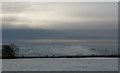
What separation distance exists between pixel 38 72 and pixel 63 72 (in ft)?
5.36

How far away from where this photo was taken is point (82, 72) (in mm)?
24547

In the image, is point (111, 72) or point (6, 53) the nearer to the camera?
point (111, 72)

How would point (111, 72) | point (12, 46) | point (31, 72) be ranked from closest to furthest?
point (111, 72) < point (31, 72) < point (12, 46)

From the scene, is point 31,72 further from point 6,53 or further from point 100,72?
point 6,53

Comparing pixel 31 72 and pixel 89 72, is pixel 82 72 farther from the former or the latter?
pixel 31 72

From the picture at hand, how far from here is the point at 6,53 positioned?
48.1 meters

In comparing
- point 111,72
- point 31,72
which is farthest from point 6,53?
point 111,72

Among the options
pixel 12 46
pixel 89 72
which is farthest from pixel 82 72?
pixel 12 46

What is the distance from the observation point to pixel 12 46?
156ft

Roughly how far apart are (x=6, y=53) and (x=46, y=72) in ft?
80.0

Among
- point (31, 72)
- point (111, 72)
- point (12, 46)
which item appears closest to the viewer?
point (111, 72)

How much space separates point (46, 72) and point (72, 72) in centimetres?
170

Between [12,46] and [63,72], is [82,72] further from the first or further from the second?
[12,46]

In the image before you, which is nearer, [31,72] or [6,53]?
[31,72]
